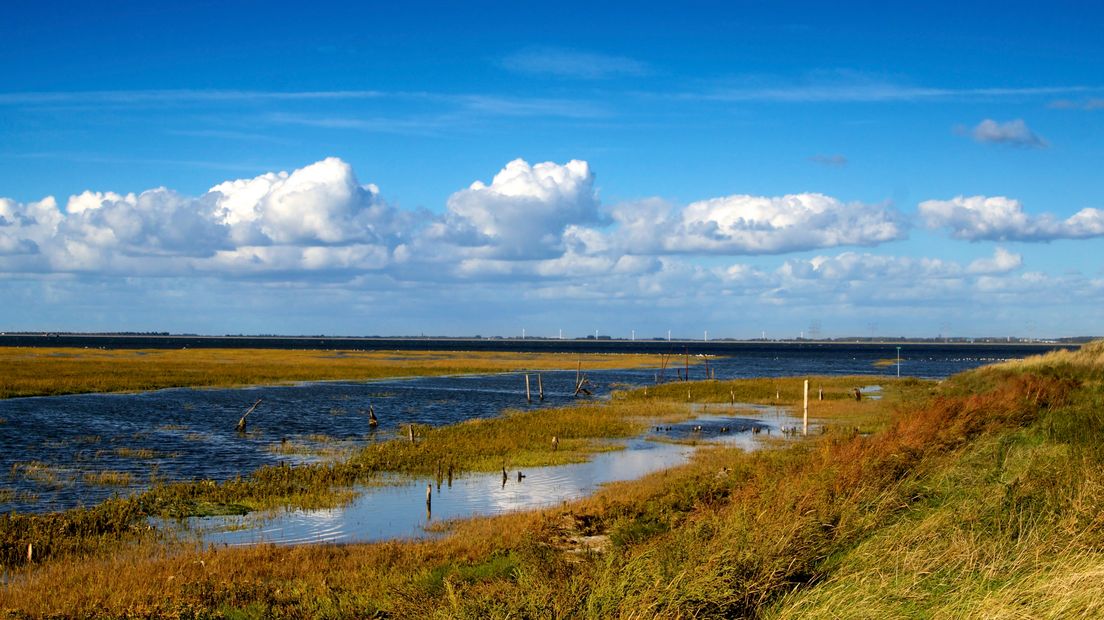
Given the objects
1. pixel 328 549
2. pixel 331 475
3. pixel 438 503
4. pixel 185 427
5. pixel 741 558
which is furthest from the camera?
pixel 185 427

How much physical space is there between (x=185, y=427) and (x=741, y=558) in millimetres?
37534

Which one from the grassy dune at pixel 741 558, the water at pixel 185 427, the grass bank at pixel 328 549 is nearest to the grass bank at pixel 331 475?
the grass bank at pixel 328 549

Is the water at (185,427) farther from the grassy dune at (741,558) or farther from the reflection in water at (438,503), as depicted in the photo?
the grassy dune at (741,558)

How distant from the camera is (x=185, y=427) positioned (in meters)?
43.6

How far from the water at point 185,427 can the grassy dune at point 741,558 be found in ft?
33.8

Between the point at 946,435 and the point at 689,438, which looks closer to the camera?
the point at 946,435

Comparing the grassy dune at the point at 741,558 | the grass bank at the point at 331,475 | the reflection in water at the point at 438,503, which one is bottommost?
the reflection in water at the point at 438,503

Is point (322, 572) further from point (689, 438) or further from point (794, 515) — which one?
point (689, 438)

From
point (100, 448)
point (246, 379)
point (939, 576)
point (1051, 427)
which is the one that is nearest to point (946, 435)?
point (1051, 427)

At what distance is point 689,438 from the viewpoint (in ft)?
136

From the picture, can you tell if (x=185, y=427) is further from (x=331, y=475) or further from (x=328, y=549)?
(x=328, y=549)

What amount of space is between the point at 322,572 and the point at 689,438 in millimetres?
26913

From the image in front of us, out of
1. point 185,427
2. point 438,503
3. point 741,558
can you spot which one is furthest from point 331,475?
point 741,558

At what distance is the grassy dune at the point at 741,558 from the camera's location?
11102mm
